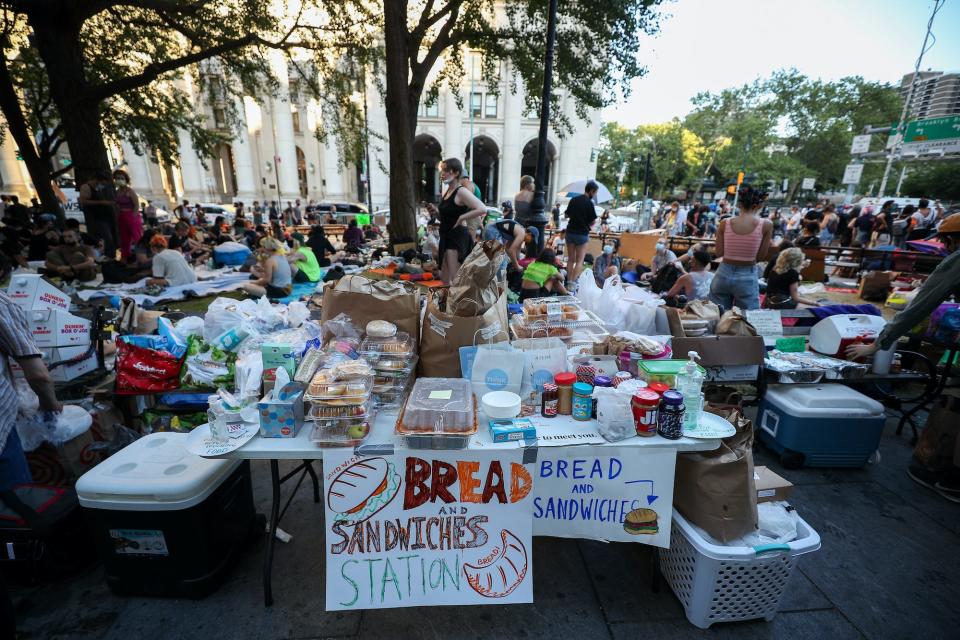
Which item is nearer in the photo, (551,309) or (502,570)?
(502,570)

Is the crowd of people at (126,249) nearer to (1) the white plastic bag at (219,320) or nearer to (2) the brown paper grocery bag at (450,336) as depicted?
(1) the white plastic bag at (219,320)

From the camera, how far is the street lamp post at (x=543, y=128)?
21.5ft

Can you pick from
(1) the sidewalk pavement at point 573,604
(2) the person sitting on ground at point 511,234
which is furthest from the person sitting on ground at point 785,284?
(2) the person sitting on ground at point 511,234

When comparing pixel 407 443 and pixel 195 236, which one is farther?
pixel 195 236

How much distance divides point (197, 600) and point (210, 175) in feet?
145

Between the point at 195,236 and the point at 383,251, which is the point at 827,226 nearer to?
the point at 383,251

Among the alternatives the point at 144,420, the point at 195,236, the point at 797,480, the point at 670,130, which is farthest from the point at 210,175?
the point at 670,130

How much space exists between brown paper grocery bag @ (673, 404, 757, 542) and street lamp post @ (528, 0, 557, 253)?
5.29m

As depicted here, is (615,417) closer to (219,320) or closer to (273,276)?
(219,320)

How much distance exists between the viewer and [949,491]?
3.16m

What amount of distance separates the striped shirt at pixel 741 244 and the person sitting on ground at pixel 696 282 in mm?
1151

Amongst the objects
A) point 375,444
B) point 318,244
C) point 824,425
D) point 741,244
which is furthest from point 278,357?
point 318,244

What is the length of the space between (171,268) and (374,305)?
809 cm

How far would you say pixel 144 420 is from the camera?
3297 millimetres
